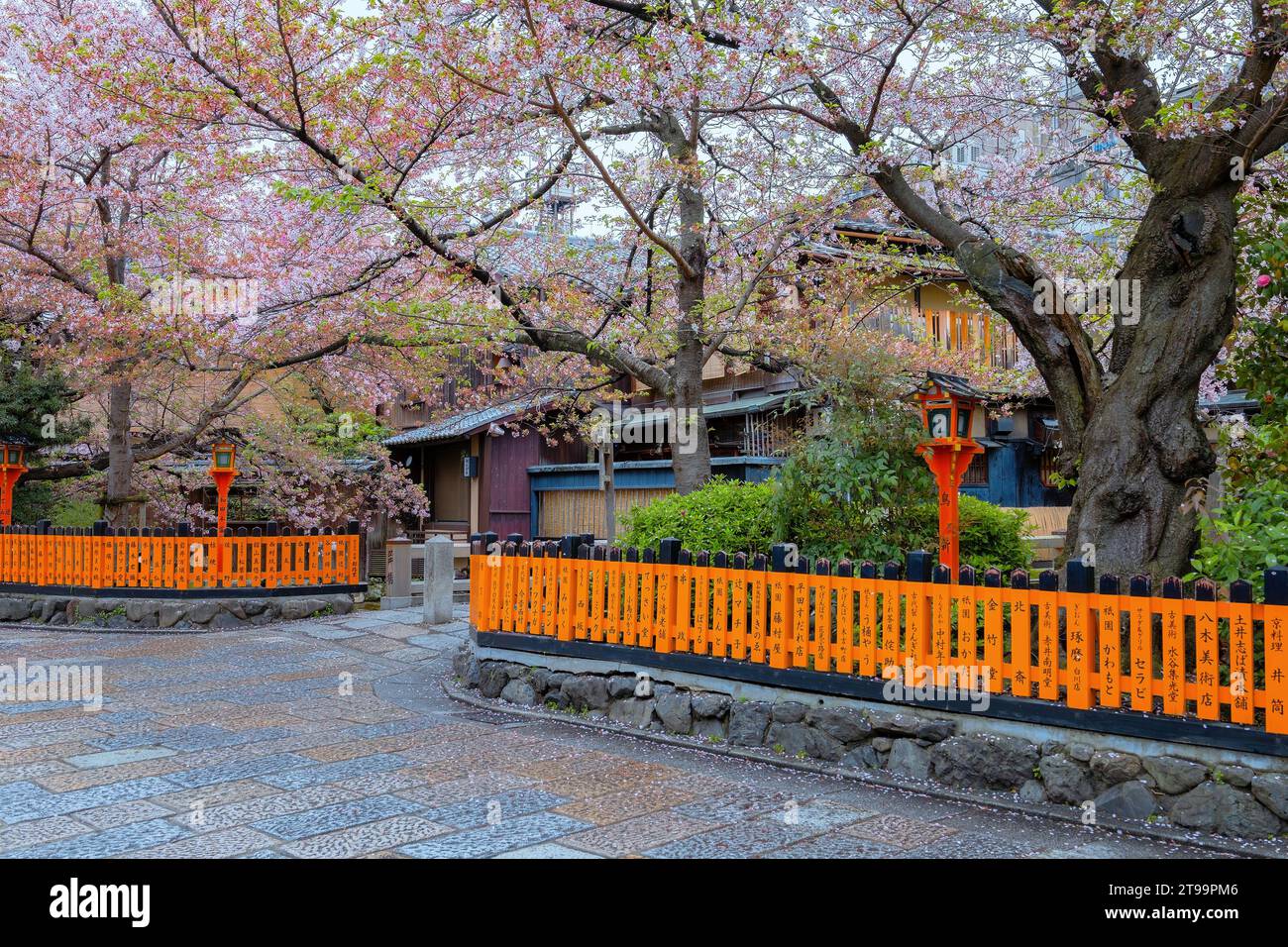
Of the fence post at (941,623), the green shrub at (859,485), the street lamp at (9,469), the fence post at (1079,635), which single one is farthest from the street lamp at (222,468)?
the fence post at (1079,635)

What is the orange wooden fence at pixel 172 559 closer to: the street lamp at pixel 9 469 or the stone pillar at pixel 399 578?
the stone pillar at pixel 399 578

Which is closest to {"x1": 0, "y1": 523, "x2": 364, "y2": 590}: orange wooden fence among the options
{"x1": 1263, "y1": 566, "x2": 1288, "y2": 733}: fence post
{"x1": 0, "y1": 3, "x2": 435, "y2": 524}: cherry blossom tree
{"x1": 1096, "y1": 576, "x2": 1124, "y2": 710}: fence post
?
{"x1": 0, "y1": 3, "x2": 435, "y2": 524}: cherry blossom tree

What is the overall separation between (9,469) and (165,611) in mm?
5079

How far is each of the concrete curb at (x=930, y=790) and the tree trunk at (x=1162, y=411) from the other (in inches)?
99.2

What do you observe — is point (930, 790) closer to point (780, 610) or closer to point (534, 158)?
point (780, 610)

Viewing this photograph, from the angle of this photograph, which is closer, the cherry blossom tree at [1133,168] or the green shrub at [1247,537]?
the green shrub at [1247,537]

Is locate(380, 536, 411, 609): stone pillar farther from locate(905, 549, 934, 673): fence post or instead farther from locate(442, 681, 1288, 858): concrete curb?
locate(905, 549, 934, 673): fence post

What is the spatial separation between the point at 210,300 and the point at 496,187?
248 inches

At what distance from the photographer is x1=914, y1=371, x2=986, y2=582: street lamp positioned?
7969mm

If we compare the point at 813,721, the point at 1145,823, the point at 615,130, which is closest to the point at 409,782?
the point at 813,721

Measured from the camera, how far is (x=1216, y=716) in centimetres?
555

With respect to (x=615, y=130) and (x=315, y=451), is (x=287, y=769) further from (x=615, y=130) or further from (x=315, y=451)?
(x=315, y=451)

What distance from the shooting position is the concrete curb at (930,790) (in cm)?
531

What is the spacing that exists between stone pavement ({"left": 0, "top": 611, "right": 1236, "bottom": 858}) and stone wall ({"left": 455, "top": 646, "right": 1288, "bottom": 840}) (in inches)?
11.3
